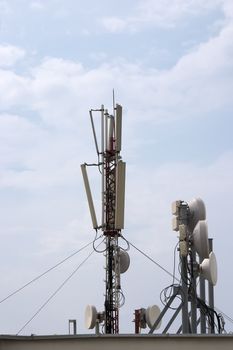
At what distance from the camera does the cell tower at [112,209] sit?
1308 inches

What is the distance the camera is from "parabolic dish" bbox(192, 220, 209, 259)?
2108 centimetres

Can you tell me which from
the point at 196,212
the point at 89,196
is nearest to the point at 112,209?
the point at 89,196

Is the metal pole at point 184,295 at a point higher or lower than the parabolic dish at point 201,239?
lower

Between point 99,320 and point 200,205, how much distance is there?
11.9m

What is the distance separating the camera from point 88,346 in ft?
58.3

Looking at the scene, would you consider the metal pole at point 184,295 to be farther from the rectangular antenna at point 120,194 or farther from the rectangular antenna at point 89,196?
the rectangular antenna at point 89,196

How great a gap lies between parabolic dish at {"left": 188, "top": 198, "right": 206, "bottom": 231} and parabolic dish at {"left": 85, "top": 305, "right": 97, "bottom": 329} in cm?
1103

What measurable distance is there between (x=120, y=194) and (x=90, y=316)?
5.27m

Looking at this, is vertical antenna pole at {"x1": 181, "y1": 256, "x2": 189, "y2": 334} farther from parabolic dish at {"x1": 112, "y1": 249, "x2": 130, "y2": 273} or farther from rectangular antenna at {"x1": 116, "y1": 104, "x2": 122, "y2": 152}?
rectangular antenna at {"x1": 116, "y1": 104, "x2": 122, "y2": 152}

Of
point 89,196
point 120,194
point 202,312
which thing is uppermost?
point 89,196

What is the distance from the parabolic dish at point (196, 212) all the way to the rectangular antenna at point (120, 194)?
1088 centimetres

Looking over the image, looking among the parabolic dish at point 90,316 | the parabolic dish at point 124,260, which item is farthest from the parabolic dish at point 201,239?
the parabolic dish at point 124,260

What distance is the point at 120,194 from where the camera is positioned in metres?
32.8

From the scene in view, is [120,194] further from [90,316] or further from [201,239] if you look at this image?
[201,239]
